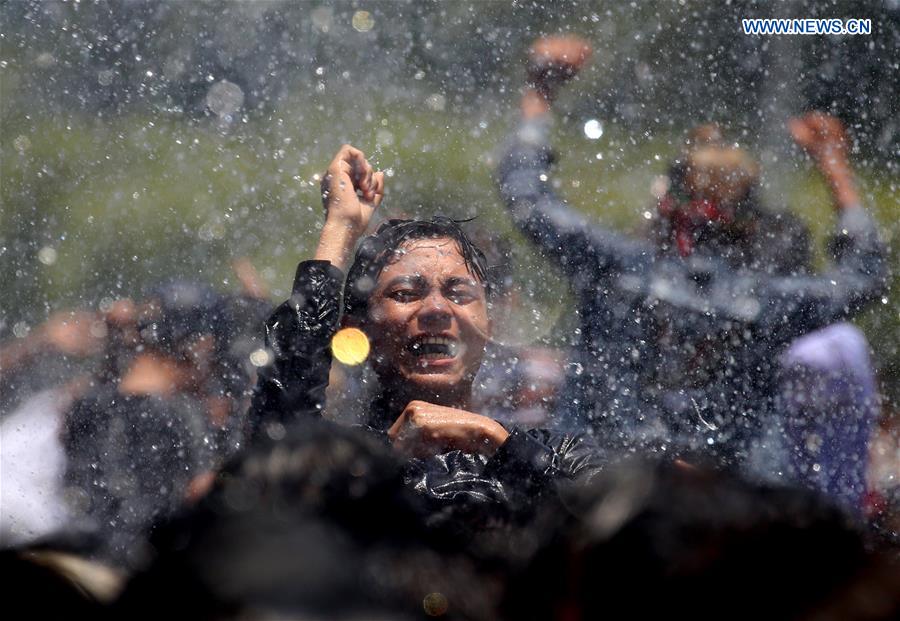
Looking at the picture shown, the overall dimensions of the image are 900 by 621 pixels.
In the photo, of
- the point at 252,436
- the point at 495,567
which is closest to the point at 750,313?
the point at 252,436

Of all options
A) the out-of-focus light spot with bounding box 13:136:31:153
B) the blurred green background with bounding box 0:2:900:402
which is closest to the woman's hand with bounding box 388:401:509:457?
the blurred green background with bounding box 0:2:900:402

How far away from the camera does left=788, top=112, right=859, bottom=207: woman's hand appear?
2.84m

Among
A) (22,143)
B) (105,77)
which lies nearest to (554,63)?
(105,77)

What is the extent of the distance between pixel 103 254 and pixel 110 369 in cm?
277

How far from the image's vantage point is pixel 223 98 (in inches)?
246

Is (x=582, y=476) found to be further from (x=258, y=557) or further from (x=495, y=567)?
(x=258, y=557)

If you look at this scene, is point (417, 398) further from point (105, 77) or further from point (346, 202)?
point (105, 77)

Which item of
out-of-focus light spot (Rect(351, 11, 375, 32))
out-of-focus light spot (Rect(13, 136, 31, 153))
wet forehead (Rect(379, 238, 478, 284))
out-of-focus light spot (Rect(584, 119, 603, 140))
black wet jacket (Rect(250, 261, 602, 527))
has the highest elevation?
out-of-focus light spot (Rect(351, 11, 375, 32))

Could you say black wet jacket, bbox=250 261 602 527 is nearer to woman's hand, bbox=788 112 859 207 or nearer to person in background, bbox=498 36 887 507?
person in background, bbox=498 36 887 507

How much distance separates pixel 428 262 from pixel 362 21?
162 inches

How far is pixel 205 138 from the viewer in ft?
21.1

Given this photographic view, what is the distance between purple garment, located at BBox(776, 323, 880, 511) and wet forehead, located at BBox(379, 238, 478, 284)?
1.08m

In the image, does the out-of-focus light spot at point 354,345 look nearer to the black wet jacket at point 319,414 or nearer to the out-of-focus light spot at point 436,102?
the black wet jacket at point 319,414

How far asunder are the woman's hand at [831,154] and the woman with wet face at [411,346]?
115 centimetres
